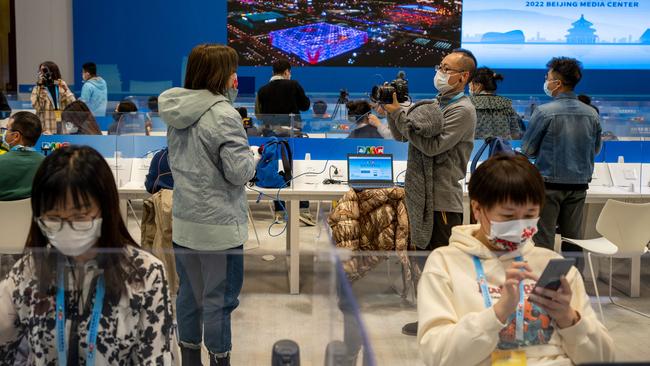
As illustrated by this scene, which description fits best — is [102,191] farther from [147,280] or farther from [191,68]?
[191,68]

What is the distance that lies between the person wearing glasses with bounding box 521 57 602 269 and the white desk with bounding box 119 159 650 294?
0.68 meters

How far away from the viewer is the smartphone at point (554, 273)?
1.68 meters

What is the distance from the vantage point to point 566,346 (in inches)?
70.6

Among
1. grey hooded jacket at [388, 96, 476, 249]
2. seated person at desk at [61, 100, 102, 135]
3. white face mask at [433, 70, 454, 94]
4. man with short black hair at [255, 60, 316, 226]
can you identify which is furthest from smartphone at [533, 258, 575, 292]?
man with short black hair at [255, 60, 316, 226]

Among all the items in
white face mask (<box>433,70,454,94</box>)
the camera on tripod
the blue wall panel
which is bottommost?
the camera on tripod

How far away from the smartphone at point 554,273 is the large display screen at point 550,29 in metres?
11.4

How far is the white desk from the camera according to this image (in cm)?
481

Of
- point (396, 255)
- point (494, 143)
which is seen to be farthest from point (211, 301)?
point (494, 143)

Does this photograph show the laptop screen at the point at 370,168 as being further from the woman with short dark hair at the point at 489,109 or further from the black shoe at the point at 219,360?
the black shoe at the point at 219,360

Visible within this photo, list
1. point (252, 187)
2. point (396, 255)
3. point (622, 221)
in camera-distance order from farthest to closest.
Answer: point (252, 187)
point (622, 221)
point (396, 255)

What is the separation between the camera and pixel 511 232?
1.85 metres

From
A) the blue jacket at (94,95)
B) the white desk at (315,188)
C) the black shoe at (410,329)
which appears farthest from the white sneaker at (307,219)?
the black shoe at (410,329)

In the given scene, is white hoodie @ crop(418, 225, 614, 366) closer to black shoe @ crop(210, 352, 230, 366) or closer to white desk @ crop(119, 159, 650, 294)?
black shoe @ crop(210, 352, 230, 366)

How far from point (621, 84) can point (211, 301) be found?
12.0 meters
